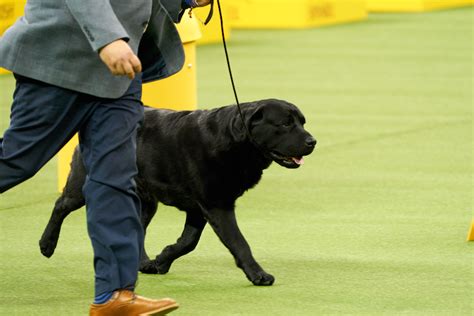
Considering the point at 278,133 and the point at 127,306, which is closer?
the point at 127,306

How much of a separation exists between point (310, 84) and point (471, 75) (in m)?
1.86

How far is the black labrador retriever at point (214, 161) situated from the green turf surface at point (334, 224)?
22cm

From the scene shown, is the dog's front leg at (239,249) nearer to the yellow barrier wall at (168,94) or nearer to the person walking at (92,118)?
the person walking at (92,118)

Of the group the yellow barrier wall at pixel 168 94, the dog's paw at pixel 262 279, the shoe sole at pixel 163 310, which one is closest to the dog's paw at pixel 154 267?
the dog's paw at pixel 262 279

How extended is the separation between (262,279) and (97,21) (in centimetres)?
157

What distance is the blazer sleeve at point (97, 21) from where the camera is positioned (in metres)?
4.25

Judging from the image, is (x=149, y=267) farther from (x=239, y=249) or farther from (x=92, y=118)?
(x=92, y=118)

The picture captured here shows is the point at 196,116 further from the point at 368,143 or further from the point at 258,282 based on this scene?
the point at 368,143

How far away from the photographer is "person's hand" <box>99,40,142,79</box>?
4.19m

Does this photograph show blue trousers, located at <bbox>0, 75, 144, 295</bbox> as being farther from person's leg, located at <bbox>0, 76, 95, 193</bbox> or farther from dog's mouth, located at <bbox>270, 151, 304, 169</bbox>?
dog's mouth, located at <bbox>270, 151, 304, 169</bbox>

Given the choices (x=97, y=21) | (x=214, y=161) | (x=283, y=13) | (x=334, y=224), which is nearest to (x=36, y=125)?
(x=97, y=21)

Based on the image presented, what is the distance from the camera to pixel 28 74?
4512 mm

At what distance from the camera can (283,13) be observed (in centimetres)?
1866

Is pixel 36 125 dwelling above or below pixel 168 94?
Answer: above
